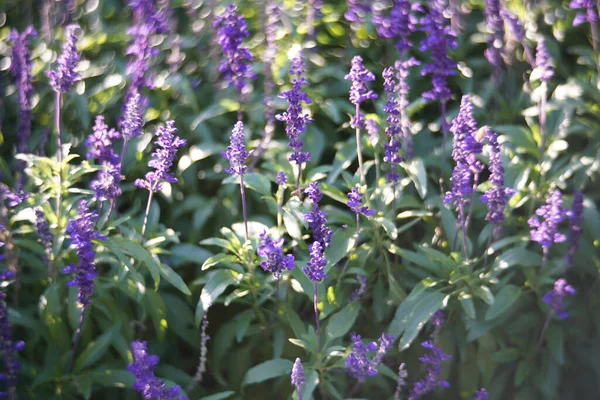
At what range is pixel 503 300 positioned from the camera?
10.3ft

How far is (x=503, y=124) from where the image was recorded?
4.21 meters

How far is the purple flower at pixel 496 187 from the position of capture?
9.33 feet

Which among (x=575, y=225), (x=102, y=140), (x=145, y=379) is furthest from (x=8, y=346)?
(x=575, y=225)

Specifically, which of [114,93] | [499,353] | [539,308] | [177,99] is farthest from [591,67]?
[114,93]

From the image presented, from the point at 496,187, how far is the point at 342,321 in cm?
88

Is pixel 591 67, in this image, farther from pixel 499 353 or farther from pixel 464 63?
pixel 499 353

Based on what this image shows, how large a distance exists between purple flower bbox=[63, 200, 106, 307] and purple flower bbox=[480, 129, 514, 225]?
5.31ft

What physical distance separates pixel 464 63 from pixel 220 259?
7.98ft

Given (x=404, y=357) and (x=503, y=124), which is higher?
(x=503, y=124)

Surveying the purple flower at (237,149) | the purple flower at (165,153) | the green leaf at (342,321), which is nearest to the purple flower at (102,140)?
the purple flower at (165,153)

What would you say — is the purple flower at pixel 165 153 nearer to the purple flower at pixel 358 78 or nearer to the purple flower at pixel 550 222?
the purple flower at pixel 358 78

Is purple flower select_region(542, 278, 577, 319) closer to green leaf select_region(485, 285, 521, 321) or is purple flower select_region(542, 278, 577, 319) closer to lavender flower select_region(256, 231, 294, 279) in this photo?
green leaf select_region(485, 285, 521, 321)

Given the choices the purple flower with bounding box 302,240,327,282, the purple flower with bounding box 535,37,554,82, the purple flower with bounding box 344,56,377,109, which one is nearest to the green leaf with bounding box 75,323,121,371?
the purple flower with bounding box 302,240,327,282

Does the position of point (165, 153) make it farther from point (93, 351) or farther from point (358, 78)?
point (93, 351)
